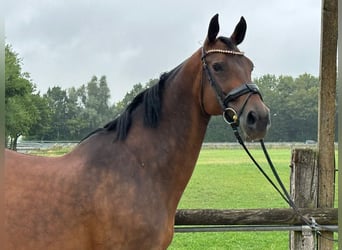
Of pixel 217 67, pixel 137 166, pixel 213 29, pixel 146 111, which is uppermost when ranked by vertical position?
pixel 213 29

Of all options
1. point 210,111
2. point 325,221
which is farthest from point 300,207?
point 210,111

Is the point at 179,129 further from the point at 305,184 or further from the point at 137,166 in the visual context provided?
the point at 305,184

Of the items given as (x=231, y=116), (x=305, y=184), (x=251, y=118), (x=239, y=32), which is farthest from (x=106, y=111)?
(x=251, y=118)

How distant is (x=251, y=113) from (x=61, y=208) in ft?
4.16

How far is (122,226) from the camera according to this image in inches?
97.7

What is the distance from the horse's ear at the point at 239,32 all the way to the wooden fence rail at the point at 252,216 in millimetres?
1676

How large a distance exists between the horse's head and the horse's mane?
11.9 inches

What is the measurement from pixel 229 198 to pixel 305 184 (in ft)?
25.8

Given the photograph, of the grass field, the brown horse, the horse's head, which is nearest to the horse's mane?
the brown horse

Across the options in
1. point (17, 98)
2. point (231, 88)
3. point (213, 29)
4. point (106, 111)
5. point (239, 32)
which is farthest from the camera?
point (106, 111)

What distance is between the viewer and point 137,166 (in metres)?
2.63

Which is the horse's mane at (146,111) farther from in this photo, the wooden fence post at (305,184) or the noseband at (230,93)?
the wooden fence post at (305,184)

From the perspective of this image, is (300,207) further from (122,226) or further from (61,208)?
(61,208)

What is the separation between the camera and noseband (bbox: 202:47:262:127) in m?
2.47
